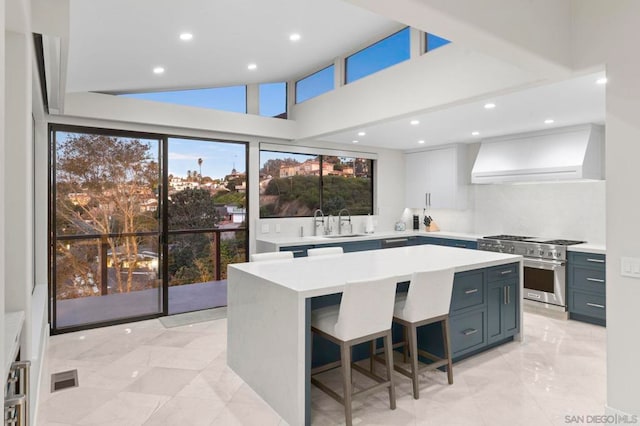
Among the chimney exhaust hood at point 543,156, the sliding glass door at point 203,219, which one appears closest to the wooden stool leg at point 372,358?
the sliding glass door at point 203,219

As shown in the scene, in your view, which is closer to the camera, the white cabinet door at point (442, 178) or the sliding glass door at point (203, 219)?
the sliding glass door at point (203, 219)

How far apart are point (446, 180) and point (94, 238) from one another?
195 inches

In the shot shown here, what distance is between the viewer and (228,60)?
13.5 feet

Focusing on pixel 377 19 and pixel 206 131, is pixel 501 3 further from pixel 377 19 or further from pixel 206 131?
pixel 206 131

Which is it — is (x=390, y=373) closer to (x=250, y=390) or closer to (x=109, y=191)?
(x=250, y=390)

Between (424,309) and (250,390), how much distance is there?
142 cm

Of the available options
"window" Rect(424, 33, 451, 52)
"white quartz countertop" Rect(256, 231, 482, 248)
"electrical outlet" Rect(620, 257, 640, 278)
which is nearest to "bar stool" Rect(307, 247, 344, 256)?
"white quartz countertop" Rect(256, 231, 482, 248)

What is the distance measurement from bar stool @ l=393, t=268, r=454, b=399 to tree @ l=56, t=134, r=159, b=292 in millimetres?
3229

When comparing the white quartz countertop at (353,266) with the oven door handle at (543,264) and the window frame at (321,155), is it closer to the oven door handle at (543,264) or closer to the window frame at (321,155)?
the oven door handle at (543,264)

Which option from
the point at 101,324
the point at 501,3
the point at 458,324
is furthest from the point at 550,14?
the point at 101,324

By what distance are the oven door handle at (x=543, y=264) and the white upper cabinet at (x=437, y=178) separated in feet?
4.80

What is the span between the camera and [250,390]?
9.78 feet

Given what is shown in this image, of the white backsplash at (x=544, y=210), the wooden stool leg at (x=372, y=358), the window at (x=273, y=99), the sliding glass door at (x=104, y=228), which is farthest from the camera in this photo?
the window at (x=273, y=99)

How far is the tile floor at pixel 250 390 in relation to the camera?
2.62m
